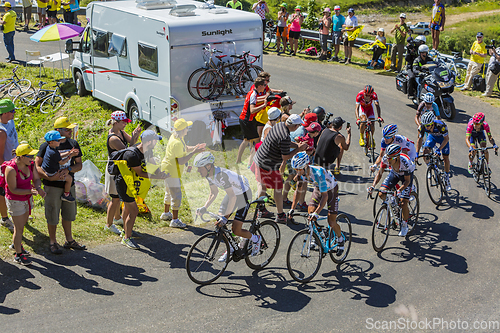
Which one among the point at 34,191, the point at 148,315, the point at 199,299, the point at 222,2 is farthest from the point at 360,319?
the point at 222,2

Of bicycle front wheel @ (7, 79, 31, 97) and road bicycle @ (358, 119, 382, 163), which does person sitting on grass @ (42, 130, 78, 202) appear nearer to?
road bicycle @ (358, 119, 382, 163)

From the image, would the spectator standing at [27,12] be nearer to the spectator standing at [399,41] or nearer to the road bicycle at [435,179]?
the spectator standing at [399,41]

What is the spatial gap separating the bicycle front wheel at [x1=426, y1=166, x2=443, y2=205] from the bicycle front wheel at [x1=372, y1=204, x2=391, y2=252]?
2.31 metres

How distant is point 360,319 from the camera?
7.09 metres

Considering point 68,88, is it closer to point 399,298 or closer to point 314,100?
point 314,100

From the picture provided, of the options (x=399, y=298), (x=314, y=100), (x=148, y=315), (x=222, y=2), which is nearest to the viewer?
(x=148, y=315)

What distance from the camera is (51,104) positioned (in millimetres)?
16641

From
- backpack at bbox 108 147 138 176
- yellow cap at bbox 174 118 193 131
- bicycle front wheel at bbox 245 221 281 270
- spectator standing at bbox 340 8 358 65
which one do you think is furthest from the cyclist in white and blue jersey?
spectator standing at bbox 340 8 358 65

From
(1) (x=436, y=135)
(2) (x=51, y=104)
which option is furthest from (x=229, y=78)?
(2) (x=51, y=104)

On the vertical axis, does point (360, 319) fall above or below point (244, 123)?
below

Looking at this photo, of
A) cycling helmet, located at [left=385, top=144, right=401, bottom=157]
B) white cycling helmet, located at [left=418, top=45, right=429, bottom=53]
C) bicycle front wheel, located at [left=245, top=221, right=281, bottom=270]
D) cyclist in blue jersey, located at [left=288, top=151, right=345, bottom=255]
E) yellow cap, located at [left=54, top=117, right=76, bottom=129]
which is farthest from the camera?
white cycling helmet, located at [left=418, top=45, right=429, bottom=53]

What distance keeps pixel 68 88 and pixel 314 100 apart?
8.67 meters

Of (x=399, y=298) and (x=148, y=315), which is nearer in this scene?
(x=148, y=315)

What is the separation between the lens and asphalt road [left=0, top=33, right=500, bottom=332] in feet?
22.6
